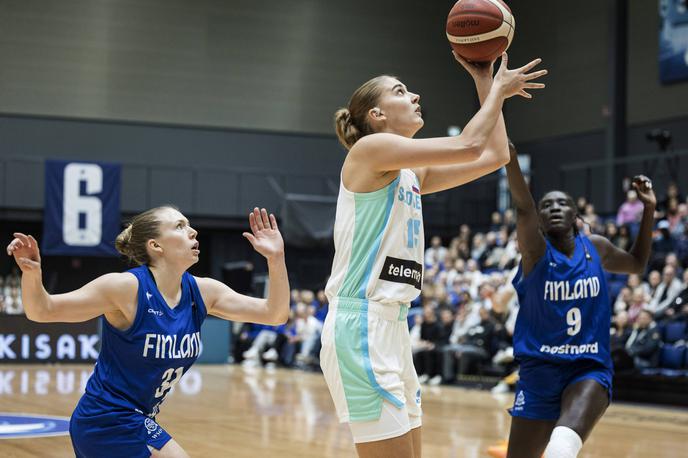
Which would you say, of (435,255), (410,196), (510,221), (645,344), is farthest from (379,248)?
(435,255)

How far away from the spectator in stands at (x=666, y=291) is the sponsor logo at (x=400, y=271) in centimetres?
951

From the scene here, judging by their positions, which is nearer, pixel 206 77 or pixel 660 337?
pixel 660 337

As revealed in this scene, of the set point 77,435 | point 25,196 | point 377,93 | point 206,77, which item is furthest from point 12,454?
point 206,77

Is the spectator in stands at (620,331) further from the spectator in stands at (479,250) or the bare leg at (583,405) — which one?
the bare leg at (583,405)

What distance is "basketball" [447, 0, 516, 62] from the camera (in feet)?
11.5

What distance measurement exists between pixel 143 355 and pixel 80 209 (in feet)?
52.4

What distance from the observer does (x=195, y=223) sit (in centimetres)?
2222

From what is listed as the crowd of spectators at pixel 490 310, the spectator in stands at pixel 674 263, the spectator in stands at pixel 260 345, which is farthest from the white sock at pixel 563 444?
the spectator in stands at pixel 260 345

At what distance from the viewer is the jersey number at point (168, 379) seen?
12.0 feet

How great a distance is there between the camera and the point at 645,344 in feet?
37.1

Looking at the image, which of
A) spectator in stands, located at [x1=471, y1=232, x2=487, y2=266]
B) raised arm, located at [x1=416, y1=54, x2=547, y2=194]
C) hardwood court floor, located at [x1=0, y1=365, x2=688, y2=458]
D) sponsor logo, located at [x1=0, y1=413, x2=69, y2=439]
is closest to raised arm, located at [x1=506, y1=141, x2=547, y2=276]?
raised arm, located at [x1=416, y1=54, x2=547, y2=194]

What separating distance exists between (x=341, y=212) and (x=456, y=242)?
1571 centimetres

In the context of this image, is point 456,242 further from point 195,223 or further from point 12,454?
point 12,454

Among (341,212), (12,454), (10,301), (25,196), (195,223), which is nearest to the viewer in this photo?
(341,212)
